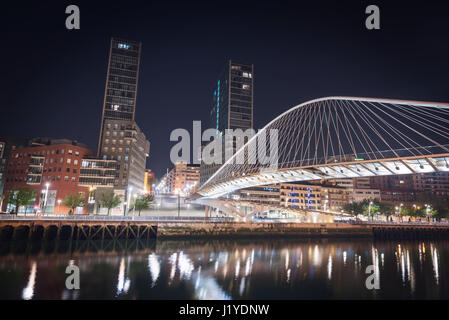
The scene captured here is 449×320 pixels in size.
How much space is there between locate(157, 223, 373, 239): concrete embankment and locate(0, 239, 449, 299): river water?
5.50 meters

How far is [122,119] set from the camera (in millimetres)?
85000

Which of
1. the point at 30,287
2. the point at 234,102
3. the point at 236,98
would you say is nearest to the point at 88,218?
the point at 30,287

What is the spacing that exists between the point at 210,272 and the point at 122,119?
238 feet

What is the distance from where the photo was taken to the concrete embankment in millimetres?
43184

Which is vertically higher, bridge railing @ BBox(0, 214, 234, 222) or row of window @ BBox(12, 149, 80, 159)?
row of window @ BBox(12, 149, 80, 159)

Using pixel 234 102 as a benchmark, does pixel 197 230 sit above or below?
below

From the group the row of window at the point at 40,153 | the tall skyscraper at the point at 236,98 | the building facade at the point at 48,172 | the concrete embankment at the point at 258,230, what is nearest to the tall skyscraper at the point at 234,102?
the tall skyscraper at the point at 236,98

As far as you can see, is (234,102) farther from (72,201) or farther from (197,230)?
(197,230)

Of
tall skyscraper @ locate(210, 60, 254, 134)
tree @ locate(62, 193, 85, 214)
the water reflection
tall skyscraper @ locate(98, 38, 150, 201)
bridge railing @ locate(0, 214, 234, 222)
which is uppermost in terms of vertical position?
tall skyscraper @ locate(210, 60, 254, 134)

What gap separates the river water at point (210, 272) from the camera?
18.6 metres

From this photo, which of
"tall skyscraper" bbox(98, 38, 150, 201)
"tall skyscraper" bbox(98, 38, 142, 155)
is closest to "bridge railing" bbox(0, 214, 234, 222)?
"tall skyscraper" bbox(98, 38, 150, 201)

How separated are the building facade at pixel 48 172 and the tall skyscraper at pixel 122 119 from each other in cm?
942

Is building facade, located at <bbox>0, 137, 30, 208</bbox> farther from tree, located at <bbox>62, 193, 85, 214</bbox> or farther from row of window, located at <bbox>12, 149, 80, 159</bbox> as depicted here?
tree, located at <bbox>62, 193, 85, 214</bbox>
